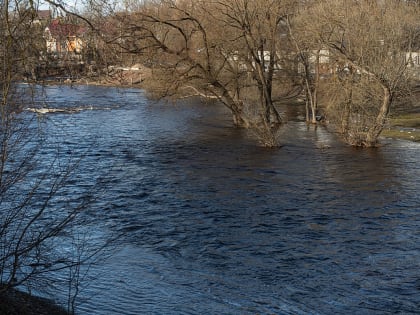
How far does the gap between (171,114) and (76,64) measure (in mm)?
29933

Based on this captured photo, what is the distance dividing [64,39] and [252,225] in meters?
8.30

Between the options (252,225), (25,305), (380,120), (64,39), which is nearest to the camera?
(64,39)

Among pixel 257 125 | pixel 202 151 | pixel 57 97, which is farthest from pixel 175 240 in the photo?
pixel 57 97

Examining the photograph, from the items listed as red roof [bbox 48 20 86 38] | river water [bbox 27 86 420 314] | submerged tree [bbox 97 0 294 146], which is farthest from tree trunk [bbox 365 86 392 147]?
red roof [bbox 48 20 86 38]

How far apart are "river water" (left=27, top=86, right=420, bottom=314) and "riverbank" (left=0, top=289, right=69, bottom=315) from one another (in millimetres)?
802

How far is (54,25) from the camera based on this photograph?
7.46 metres

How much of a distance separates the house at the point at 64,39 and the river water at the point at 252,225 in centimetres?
163

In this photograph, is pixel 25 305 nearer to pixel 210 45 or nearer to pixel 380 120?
pixel 380 120

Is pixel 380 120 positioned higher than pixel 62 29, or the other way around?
pixel 62 29

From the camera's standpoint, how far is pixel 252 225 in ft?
47.9

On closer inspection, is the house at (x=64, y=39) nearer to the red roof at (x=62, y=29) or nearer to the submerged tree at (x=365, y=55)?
the red roof at (x=62, y=29)

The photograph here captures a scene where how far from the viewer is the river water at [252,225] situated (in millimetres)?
10297

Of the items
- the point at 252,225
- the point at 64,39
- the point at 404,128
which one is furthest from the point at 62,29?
the point at 404,128

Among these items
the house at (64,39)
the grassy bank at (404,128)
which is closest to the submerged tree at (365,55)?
the grassy bank at (404,128)
